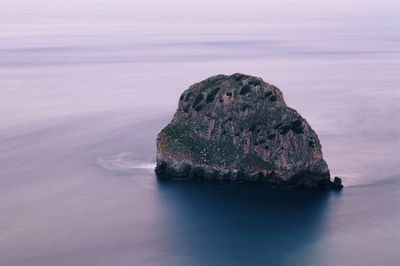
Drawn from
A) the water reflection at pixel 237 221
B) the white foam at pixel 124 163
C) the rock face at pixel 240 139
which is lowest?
the water reflection at pixel 237 221

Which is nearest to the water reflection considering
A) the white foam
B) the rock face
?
the rock face

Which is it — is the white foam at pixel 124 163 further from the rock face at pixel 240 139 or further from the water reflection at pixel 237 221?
the water reflection at pixel 237 221

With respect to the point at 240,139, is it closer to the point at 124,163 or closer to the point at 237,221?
the point at 237,221

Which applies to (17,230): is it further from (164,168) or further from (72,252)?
(164,168)

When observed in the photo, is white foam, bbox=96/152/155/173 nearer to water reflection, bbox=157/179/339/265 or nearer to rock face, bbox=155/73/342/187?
rock face, bbox=155/73/342/187

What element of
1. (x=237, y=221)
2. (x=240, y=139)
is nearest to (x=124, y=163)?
(x=240, y=139)

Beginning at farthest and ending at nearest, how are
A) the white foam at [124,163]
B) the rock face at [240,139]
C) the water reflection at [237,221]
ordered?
1. the white foam at [124,163]
2. the rock face at [240,139]
3. the water reflection at [237,221]

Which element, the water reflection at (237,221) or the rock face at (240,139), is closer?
the water reflection at (237,221)

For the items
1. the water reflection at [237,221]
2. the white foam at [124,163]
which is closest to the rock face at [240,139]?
the water reflection at [237,221]
